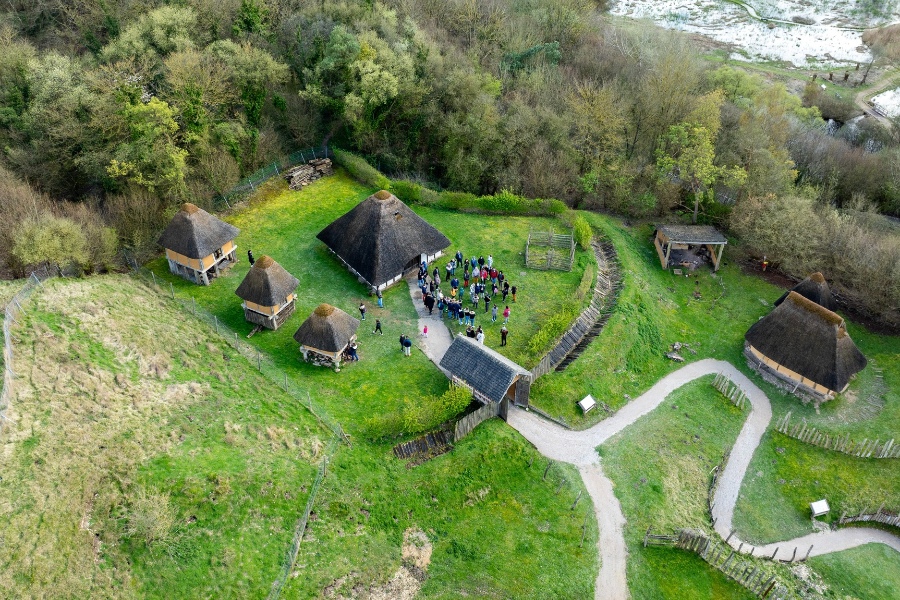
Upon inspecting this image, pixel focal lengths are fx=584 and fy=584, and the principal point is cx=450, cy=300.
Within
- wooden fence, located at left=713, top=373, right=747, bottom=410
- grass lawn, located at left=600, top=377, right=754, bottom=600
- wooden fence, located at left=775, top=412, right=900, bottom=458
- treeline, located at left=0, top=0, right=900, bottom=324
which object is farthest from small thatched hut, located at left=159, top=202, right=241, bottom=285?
wooden fence, located at left=775, top=412, right=900, bottom=458

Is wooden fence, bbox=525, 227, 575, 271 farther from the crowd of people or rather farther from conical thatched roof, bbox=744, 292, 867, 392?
conical thatched roof, bbox=744, 292, 867, 392

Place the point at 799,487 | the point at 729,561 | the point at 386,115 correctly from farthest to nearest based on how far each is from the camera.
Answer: the point at 386,115 → the point at 799,487 → the point at 729,561

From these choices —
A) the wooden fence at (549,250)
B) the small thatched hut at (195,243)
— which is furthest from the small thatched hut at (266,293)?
the wooden fence at (549,250)

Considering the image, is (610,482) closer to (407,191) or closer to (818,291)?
(818,291)

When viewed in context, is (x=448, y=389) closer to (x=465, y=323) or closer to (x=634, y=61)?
(x=465, y=323)

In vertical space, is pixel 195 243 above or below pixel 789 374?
above

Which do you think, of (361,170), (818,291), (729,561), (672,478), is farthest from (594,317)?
(361,170)
